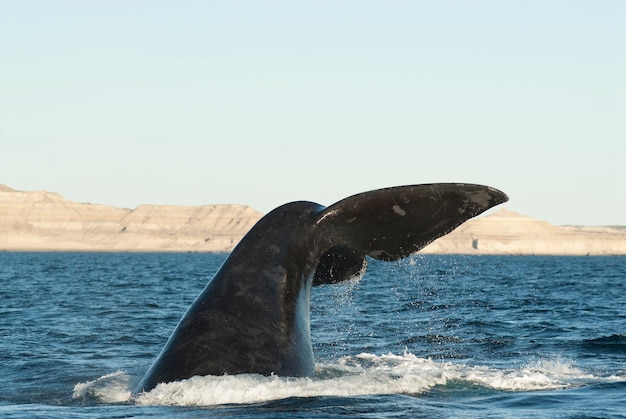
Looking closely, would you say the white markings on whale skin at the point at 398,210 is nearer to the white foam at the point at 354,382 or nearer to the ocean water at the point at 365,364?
the ocean water at the point at 365,364

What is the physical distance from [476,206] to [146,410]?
3.63 meters

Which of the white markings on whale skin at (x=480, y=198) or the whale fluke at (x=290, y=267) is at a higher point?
the white markings on whale skin at (x=480, y=198)

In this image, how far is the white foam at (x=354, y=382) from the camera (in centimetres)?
927

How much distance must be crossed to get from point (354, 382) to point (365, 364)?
2.45 metres

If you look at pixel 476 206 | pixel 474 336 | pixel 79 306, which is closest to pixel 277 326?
pixel 476 206

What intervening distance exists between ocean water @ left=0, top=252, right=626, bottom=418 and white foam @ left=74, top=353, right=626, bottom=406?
14 mm

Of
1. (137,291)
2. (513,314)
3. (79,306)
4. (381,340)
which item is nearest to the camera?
(381,340)

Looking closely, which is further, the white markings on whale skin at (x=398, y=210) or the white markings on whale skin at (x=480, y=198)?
the white markings on whale skin at (x=398, y=210)

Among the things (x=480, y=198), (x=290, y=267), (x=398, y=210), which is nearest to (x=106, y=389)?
(x=290, y=267)

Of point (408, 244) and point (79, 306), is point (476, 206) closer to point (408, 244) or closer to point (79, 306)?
point (408, 244)

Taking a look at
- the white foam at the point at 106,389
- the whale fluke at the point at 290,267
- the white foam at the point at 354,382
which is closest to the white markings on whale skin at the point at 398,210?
the whale fluke at the point at 290,267

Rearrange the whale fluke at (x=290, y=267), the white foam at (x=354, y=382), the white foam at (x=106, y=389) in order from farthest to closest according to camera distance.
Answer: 1. the white foam at (x=106, y=389)
2. the whale fluke at (x=290, y=267)
3. the white foam at (x=354, y=382)

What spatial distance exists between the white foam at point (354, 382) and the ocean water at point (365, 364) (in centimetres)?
1

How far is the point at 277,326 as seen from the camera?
956cm
